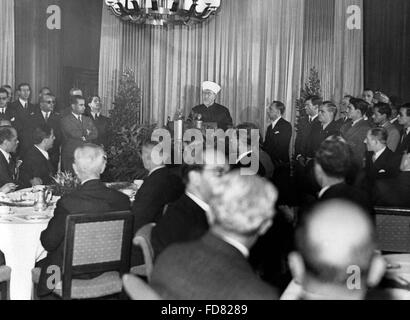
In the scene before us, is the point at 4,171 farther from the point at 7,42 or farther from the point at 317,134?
the point at 317,134

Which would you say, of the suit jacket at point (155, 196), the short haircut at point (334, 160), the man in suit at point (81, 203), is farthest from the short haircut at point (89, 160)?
the short haircut at point (334, 160)

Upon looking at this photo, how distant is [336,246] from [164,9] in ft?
16.2

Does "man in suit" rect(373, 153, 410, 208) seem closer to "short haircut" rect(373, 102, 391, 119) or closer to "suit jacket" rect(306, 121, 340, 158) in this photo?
"short haircut" rect(373, 102, 391, 119)

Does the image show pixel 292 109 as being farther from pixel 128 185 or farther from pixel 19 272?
pixel 19 272

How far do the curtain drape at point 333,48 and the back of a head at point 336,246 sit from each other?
7.03 metres

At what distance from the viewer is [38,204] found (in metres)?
3.69

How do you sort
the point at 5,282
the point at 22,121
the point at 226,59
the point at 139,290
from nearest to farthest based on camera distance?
the point at 139,290
the point at 5,282
the point at 22,121
the point at 226,59

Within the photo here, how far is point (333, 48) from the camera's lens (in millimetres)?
8555

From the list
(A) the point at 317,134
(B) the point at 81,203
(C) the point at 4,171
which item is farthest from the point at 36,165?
(A) the point at 317,134

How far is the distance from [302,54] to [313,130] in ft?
8.12

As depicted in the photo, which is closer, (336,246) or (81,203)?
(336,246)

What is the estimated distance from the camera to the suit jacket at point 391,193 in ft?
13.0

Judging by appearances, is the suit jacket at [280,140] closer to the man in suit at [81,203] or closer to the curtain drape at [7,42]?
the curtain drape at [7,42]
